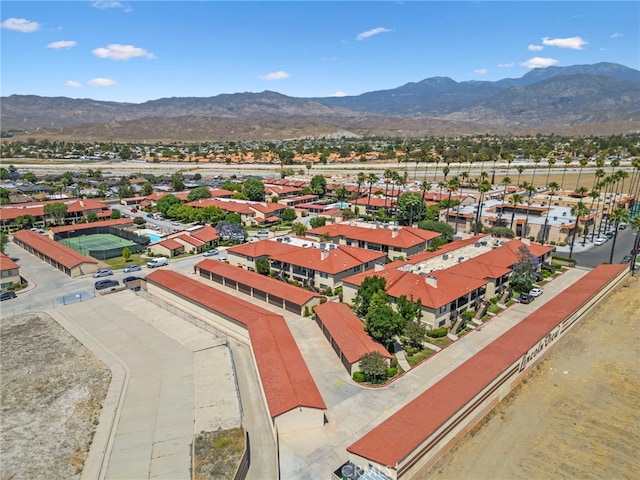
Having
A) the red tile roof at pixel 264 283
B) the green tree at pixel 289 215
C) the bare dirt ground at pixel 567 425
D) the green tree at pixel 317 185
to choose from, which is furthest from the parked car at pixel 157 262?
the green tree at pixel 317 185

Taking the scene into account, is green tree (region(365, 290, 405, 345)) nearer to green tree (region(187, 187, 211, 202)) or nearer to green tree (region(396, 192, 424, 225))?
green tree (region(396, 192, 424, 225))

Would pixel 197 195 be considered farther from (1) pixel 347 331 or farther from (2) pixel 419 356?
(2) pixel 419 356

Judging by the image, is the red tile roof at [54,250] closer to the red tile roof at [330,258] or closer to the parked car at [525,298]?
the red tile roof at [330,258]

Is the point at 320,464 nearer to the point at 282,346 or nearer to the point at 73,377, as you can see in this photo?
the point at 282,346

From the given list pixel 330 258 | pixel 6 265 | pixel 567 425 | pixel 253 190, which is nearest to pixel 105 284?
pixel 6 265

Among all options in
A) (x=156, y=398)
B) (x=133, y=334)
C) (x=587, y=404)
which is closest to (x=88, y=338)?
(x=133, y=334)
